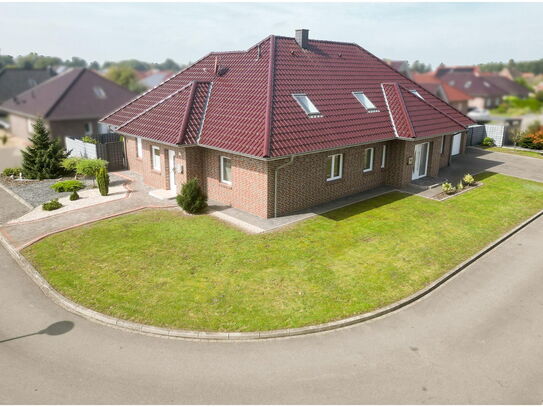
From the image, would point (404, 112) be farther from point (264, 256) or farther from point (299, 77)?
point (264, 256)

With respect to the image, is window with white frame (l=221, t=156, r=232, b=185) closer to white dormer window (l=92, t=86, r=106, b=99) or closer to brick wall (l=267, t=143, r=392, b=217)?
brick wall (l=267, t=143, r=392, b=217)

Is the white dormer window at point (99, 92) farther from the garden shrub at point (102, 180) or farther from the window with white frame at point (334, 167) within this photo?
the window with white frame at point (334, 167)

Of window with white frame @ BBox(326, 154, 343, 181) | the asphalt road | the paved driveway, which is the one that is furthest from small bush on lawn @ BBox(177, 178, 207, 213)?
the paved driveway

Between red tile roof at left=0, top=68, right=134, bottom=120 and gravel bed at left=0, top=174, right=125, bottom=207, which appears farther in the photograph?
red tile roof at left=0, top=68, right=134, bottom=120

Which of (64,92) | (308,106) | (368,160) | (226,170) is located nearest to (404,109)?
(368,160)

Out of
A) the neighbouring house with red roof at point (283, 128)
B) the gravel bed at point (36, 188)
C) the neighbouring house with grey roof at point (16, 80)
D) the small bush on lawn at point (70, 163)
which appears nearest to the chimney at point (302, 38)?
the neighbouring house with red roof at point (283, 128)

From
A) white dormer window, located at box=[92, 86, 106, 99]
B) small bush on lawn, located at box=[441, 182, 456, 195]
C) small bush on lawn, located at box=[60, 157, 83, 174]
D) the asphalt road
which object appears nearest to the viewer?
the asphalt road

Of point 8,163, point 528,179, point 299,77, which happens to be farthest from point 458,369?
point 8,163
